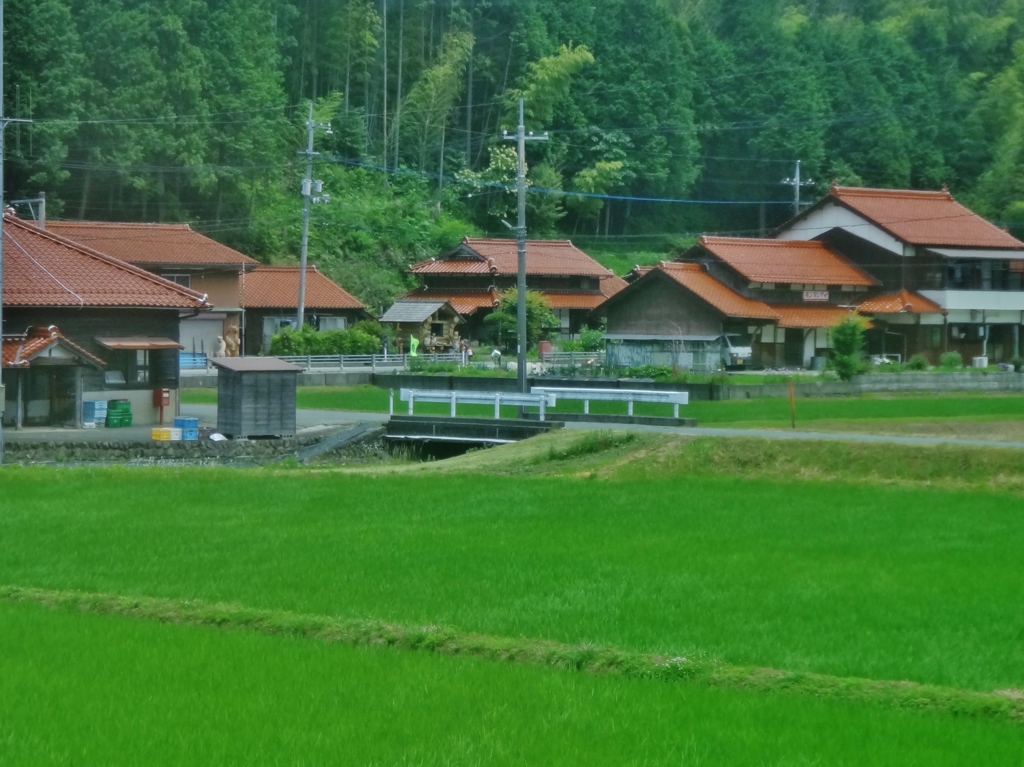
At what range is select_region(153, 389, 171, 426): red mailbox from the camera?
33281 millimetres

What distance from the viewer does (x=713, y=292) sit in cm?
4928

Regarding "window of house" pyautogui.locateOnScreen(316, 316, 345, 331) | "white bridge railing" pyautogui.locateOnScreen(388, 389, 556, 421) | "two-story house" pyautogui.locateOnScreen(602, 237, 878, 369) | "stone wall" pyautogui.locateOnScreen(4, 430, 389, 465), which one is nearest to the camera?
"stone wall" pyautogui.locateOnScreen(4, 430, 389, 465)

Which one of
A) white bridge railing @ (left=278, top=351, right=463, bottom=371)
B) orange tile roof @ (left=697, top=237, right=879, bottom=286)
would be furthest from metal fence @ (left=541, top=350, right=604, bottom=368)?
orange tile roof @ (left=697, top=237, right=879, bottom=286)

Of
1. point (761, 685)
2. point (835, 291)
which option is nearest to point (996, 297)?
point (835, 291)

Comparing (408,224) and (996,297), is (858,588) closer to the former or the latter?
(996,297)

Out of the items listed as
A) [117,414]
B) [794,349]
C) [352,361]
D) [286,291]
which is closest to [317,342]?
[352,361]

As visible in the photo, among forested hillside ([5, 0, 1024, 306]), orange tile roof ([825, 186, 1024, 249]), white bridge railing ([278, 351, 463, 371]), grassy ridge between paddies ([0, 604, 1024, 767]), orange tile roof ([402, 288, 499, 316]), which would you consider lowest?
grassy ridge between paddies ([0, 604, 1024, 767])

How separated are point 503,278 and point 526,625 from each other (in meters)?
52.7

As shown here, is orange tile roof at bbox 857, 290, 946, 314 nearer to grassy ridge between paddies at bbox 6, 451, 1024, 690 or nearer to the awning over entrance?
the awning over entrance

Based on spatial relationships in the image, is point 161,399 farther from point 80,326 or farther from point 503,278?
point 503,278

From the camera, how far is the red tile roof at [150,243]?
5022cm

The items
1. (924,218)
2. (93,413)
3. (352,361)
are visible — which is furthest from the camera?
(924,218)

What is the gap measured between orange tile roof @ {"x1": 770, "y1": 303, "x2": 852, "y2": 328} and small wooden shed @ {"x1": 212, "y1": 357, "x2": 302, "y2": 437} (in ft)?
80.8

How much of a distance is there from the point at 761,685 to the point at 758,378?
31277mm
